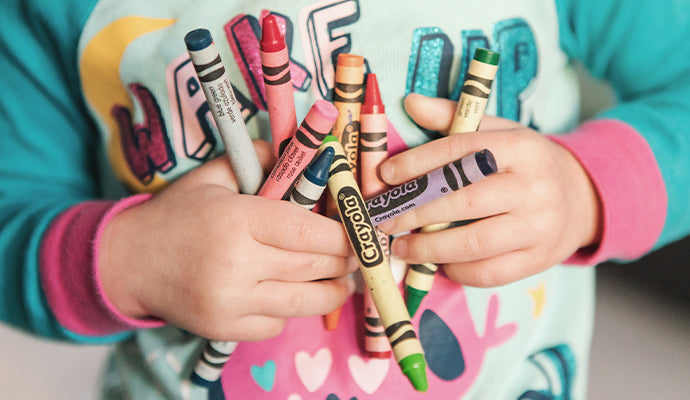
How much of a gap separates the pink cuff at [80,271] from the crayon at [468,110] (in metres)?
0.16

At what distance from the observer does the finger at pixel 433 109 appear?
0.94 feet

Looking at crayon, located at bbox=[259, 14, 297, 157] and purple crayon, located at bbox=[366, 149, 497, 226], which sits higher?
crayon, located at bbox=[259, 14, 297, 157]

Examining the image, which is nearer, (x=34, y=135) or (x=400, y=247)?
(x=400, y=247)

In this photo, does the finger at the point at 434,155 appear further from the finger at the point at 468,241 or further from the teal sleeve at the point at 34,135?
the teal sleeve at the point at 34,135

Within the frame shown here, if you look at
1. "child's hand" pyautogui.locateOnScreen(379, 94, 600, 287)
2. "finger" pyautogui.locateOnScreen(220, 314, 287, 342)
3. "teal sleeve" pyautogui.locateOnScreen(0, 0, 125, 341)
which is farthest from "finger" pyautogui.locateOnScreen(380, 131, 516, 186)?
"teal sleeve" pyautogui.locateOnScreen(0, 0, 125, 341)

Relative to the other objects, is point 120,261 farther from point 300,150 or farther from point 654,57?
point 654,57

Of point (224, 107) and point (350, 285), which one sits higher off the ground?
point (224, 107)

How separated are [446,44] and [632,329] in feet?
1.60

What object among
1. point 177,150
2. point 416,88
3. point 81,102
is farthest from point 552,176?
point 81,102

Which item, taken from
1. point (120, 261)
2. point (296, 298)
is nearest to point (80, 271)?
point (120, 261)

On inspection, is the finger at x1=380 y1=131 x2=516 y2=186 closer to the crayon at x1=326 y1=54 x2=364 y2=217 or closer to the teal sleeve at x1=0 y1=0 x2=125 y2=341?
the crayon at x1=326 y1=54 x2=364 y2=217

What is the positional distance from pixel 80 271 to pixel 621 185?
→ 35 cm

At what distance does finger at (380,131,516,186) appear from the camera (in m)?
0.26

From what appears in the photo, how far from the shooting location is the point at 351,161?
0.28 metres
